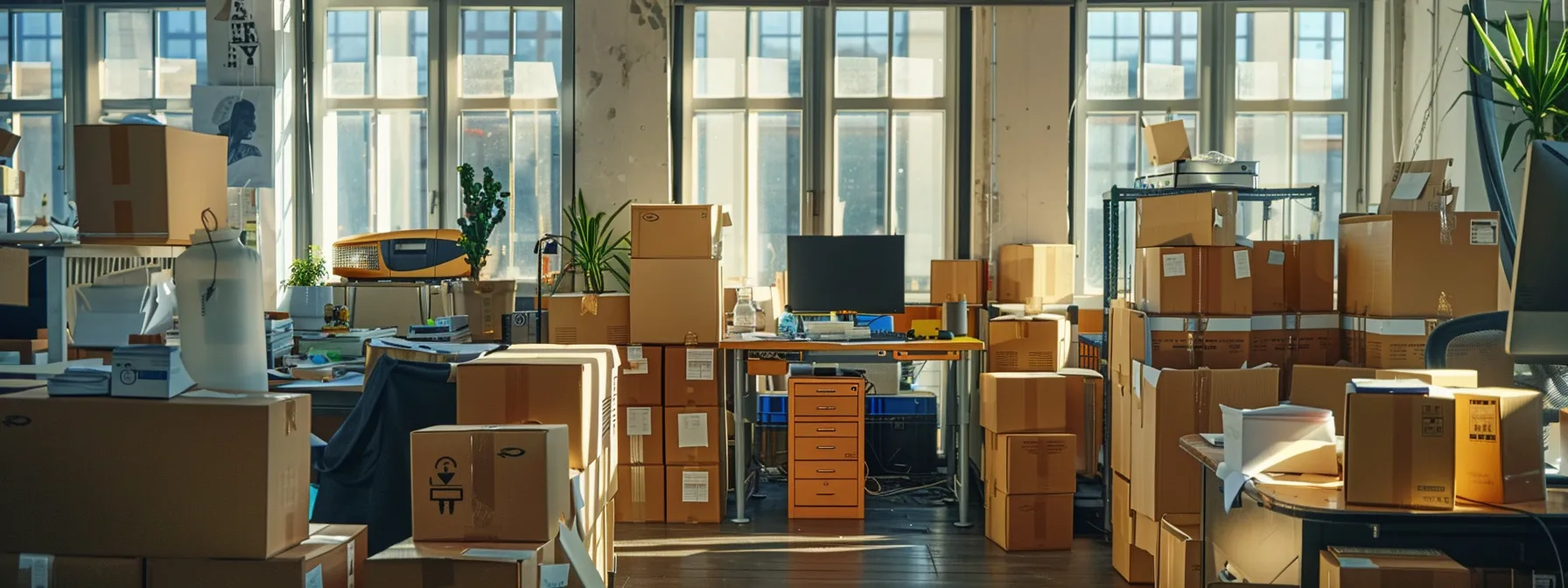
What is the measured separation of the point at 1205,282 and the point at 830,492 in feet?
6.19

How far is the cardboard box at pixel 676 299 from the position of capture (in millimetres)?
4977

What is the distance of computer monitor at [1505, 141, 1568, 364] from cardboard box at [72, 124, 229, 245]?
8.63ft

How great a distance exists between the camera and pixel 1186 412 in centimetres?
365

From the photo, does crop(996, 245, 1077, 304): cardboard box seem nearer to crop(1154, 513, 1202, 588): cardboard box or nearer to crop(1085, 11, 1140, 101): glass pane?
crop(1085, 11, 1140, 101): glass pane

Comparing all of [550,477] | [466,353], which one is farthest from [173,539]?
[466,353]

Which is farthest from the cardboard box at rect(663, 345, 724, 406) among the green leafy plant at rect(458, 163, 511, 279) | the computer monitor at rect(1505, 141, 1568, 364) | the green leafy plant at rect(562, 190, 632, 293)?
the computer monitor at rect(1505, 141, 1568, 364)

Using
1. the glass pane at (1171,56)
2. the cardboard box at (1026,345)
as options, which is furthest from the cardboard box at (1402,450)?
the glass pane at (1171,56)

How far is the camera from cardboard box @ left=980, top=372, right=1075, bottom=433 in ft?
→ 14.7

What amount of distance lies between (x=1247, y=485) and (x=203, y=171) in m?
2.41

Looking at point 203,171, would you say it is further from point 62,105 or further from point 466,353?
point 62,105

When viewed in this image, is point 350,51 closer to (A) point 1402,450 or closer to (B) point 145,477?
(B) point 145,477

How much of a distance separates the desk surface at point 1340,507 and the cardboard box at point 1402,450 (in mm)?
30

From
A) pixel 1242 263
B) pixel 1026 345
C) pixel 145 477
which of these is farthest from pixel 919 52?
pixel 145 477

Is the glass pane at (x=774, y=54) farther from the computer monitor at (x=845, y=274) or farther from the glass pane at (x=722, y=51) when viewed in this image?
the computer monitor at (x=845, y=274)
